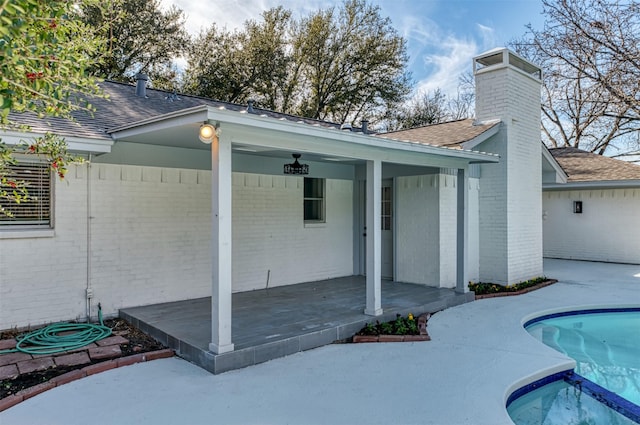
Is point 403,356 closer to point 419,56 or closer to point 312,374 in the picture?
point 312,374

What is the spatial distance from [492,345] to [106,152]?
542 centimetres

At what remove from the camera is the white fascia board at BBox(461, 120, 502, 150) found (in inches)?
330

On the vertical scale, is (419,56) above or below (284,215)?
above

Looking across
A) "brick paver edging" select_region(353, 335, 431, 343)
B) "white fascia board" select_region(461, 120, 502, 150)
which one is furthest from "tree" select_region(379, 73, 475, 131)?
"brick paver edging" select_region(353, 335, 431, 343)

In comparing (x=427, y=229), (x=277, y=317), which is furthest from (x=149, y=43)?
(x=277, y=317)

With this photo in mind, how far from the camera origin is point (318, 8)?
2138cm

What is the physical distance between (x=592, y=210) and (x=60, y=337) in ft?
46.0

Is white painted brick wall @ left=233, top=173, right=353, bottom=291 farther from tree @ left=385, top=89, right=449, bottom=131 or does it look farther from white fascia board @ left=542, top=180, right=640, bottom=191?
tree @ left=385, top=89, right=449, bottom=131

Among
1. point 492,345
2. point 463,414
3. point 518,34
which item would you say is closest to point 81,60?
point 463,414

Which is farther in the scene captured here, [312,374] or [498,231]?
[498,231]

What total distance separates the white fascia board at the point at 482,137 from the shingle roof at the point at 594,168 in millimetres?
5174

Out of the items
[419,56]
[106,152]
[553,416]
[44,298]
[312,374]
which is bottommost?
[553,416]

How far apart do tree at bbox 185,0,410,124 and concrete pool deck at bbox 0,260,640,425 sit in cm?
1746

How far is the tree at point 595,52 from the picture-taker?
1298 centimetres
